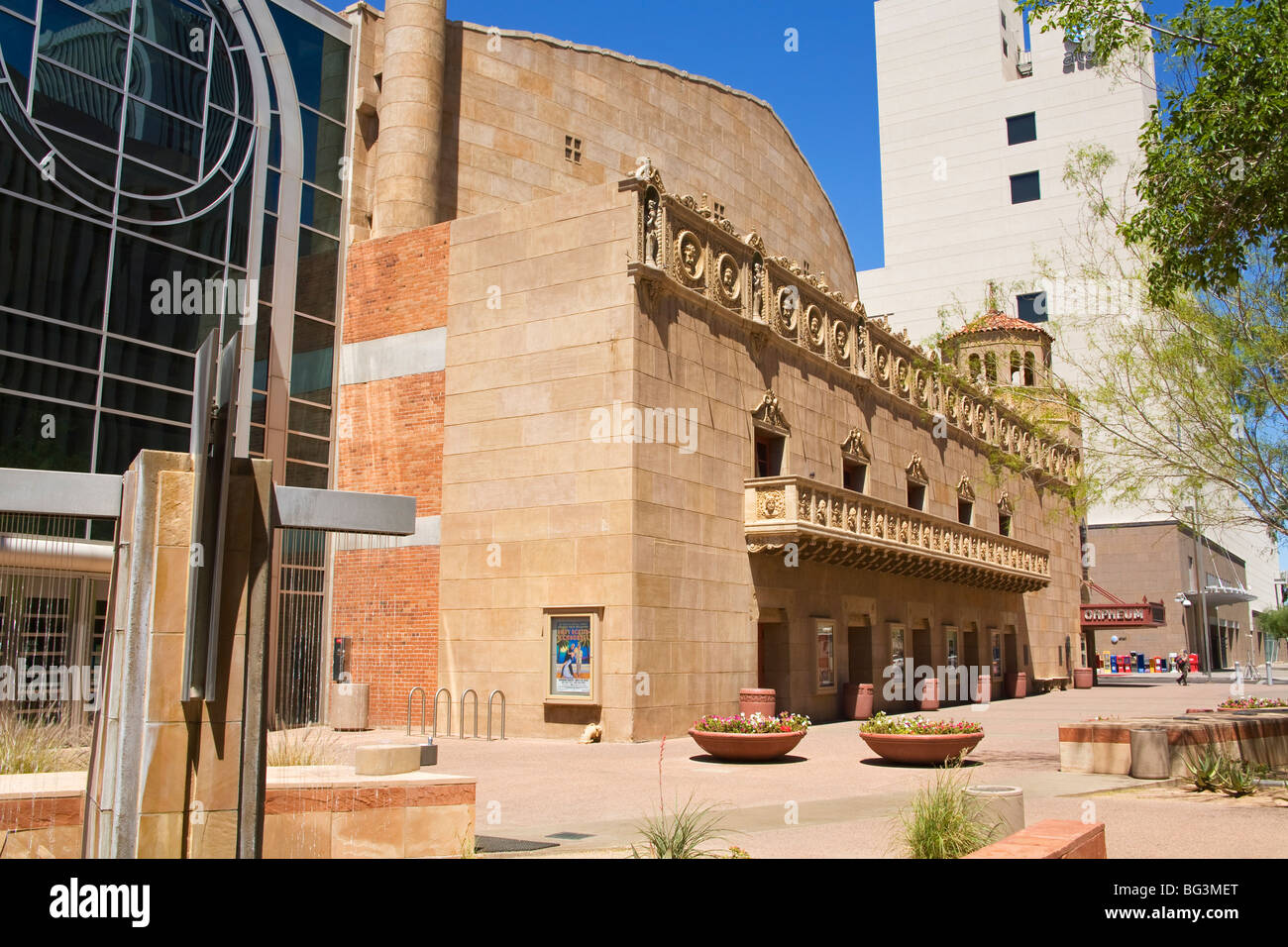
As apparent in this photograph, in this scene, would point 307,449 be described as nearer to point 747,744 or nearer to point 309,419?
point 309,419

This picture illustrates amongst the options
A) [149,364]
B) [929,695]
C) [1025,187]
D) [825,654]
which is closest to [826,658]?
[825,654]

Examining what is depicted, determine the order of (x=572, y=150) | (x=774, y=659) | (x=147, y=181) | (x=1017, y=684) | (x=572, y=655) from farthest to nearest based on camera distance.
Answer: (x=1017, y=684), (x=572, y=150), (x=774, y=659), (x=572, y=655), (x=147, y=181)

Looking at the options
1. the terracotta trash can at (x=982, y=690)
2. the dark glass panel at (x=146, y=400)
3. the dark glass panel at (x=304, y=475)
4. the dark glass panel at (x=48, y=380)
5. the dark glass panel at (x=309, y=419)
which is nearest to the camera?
the dark glass panel at (x=48, y=380)

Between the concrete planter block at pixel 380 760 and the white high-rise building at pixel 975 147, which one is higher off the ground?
the white high-rise building at pixel 975 147

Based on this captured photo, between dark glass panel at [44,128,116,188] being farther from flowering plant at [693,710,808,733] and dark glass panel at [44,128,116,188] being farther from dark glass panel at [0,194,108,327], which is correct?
flowering plant at [693,710,808,733]

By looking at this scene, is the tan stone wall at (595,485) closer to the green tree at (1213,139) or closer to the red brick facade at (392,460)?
the red brick facade at (392,460)

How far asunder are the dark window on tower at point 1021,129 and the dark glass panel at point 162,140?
73.2 m

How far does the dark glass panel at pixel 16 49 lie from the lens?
21438mm

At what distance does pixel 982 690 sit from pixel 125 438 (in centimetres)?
3138

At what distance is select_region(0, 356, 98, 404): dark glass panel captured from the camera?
21.2m

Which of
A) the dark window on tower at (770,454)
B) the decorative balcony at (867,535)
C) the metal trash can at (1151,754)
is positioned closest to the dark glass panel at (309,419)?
the decorative balcony at (867,535)

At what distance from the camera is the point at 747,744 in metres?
19.3

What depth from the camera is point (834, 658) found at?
3180 cm

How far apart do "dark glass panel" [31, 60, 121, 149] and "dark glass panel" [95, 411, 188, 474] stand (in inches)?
216
